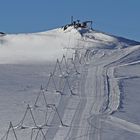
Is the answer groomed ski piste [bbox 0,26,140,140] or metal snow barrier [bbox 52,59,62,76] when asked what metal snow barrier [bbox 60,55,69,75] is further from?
metal snow barrier [bbox 52,59,62,76]

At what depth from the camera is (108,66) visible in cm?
3994

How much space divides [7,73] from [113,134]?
18378mm

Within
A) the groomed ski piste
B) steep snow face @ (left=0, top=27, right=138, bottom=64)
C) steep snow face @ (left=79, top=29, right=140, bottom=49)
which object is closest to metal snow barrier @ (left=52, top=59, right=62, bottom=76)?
the groomed ski piste

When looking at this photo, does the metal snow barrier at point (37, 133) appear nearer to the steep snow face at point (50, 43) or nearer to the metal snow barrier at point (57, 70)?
the metal snow barrier at point (57, 70)

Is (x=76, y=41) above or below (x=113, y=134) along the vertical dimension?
above

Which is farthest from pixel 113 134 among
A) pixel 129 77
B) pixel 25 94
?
pixel 129 77

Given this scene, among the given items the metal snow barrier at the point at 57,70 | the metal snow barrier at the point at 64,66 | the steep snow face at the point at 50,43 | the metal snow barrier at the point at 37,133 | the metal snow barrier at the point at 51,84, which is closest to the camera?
the metal snow barrier at the point at 37,133

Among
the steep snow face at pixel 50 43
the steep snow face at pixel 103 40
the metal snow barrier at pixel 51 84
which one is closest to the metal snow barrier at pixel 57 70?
the metal snow barrier at pixel 51 84

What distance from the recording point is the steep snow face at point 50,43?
4744 cm

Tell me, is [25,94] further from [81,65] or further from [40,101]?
[81,65]

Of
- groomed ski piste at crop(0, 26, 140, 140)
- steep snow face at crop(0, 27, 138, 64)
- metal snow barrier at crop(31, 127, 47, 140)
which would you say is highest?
steep snow face at crop(0, 27, 138, 64)

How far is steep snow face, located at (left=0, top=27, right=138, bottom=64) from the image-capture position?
47438 mm

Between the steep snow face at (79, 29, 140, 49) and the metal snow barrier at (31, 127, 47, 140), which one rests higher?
the steep snow face at (79, 29, 140, 49)

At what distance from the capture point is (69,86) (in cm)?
3189
